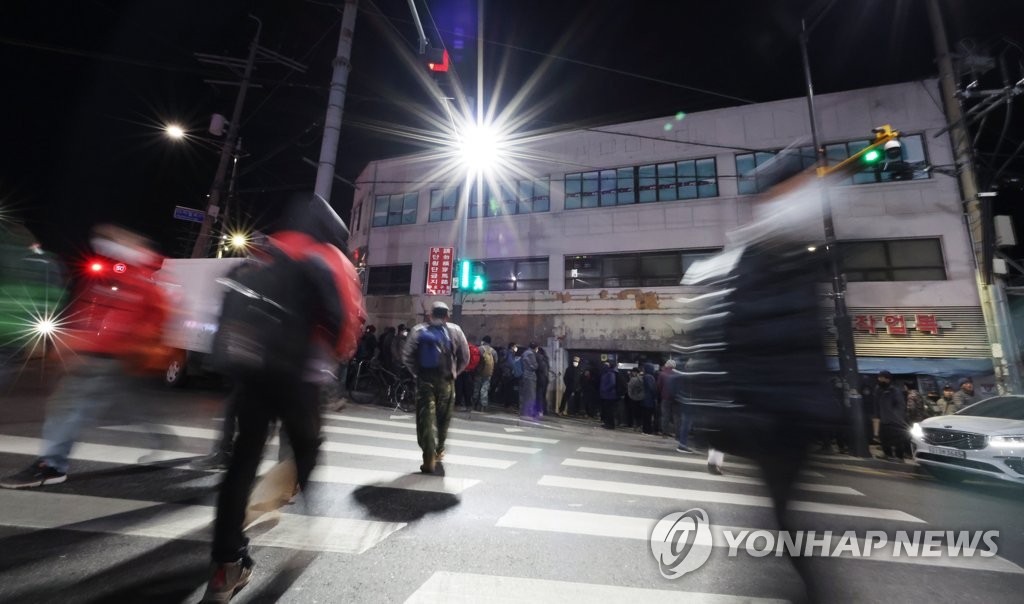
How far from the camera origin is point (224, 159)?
1712 cm

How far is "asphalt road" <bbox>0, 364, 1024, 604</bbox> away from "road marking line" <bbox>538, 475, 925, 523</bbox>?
31 millimetres

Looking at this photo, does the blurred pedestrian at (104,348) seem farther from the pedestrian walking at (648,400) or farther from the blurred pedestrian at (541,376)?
the pedestrian walking at (648,400)

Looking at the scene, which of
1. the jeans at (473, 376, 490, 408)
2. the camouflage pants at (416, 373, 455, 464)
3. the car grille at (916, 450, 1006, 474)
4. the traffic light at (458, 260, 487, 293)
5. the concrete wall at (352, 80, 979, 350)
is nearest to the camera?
the camouflage pants at (416, 373, 455, 464)

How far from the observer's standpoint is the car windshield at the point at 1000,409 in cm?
677

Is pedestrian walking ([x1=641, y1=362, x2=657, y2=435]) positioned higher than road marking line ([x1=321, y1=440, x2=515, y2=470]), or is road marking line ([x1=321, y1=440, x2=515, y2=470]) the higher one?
pedestrian walking ([x1=641, y1=362, x2=657, y2=435])

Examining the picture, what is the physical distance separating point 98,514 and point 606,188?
17754mm

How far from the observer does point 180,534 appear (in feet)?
8.09

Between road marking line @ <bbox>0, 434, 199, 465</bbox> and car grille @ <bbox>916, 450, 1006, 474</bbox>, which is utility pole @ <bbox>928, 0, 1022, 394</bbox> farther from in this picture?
road marking line @ <bbox>0, 434, 199, 465</bbox>

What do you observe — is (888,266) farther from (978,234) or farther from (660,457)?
(660,457)

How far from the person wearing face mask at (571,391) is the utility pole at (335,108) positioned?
9096 millimetres

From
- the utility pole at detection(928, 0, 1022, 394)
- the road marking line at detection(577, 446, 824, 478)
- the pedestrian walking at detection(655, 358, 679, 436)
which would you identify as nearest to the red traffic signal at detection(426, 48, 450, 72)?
the road marking line at detection(577, 446, 824, 478)

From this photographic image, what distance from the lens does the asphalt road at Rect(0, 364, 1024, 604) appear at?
2.00 metres

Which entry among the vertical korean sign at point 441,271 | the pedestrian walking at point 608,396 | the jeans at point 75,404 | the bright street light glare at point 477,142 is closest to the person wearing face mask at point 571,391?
Answer: the pedestrian walking at point 608,396

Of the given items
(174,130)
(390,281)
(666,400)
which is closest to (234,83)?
(174,130)
